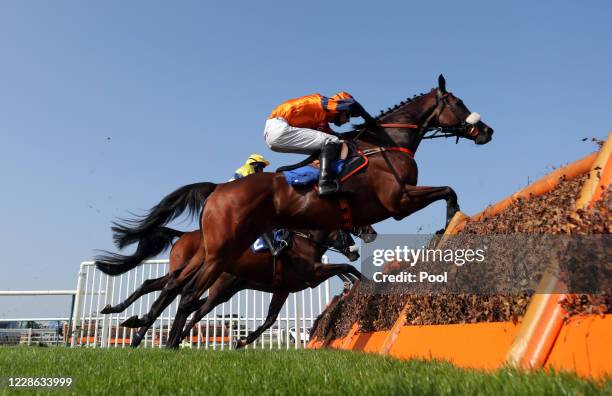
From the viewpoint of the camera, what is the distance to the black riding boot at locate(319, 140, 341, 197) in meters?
4.95

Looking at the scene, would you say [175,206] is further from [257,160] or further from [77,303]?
[77,303]

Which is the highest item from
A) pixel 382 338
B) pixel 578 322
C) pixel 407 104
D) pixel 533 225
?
pixel 407 104

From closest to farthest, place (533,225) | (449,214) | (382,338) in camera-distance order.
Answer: (533,225) → (449,214) → (382,338)

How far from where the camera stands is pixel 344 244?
27.0 ft

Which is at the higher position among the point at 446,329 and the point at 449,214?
the point at 449,214

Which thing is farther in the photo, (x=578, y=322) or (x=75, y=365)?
(x=75, y=365)

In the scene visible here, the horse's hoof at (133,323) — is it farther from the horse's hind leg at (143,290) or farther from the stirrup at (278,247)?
the stirrup at (278,247)

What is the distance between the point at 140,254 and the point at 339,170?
508 cm

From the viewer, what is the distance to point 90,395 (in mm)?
2215

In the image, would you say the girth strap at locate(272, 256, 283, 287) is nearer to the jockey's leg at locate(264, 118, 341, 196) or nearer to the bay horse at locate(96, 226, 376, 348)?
the bay horse at locate(96, 226, 376, 348)

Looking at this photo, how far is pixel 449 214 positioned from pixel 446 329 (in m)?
1.75

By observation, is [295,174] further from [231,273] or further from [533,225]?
[231,273]

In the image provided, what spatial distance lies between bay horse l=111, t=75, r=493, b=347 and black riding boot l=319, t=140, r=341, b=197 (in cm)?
16

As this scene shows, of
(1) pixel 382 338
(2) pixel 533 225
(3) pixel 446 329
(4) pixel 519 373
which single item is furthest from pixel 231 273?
(4) pixel 519 373
